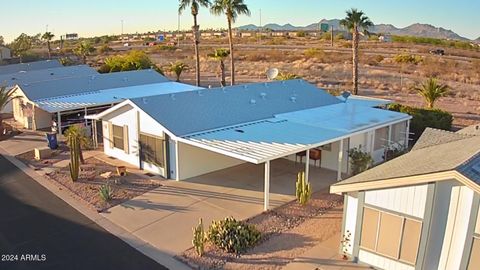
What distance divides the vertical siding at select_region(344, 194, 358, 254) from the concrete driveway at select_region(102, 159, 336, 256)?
4140 millimetres

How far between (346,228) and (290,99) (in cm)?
1353

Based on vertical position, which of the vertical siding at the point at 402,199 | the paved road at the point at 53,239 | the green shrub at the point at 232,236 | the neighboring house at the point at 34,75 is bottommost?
the paved road at the point at 53,239

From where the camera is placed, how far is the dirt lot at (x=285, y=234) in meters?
12.6

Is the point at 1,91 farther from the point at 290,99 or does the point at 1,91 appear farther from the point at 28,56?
the point at 28,56

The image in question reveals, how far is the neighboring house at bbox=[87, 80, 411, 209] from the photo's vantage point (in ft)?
60.1

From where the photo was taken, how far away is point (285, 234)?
1427cm

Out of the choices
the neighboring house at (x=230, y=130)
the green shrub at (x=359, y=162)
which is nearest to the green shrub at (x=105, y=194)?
the neighboring house at (x=230, y=130)

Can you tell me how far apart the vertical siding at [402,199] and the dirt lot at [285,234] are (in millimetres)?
2902

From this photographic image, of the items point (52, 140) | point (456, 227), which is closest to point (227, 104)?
point (52, 140)

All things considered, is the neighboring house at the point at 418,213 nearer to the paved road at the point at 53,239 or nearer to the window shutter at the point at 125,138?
the paved road at the point at 53,239

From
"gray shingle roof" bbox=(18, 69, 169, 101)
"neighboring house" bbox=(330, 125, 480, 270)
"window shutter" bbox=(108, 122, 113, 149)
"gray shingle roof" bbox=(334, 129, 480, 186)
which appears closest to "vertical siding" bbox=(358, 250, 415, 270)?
"neighboring house" bbox=(330, 125, 480, 270)

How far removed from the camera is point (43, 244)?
45.3ft

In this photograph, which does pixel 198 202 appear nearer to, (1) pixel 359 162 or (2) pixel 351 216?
(2) pixel 351 216

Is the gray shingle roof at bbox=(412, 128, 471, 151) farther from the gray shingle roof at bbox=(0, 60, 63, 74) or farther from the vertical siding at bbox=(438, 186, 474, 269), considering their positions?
the gray shingle roof at bbox=(0, 60, 63, 74)
